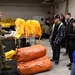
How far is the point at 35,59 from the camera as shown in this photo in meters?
4.52

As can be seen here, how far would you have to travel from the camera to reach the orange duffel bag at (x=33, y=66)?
166 inches

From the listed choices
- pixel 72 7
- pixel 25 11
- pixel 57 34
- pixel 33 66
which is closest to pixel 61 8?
pixel 72 7

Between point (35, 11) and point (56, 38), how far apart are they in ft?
26.1

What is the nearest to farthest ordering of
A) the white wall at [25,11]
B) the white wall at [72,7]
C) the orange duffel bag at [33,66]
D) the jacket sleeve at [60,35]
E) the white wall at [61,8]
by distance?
the orange duffel bag at [33,66], the jacket sleeve at [60,35], the white wall at [72,7], the white wall at [61,8], the white wall at [25,11]

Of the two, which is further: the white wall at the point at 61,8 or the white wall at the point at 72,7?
the white wall at the point at 61,8

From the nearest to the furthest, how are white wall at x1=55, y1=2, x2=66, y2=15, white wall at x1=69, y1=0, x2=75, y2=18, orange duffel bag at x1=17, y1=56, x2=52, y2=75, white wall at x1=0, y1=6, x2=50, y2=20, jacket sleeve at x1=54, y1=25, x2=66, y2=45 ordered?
1. orange duffel bag at x1=17, y1=56, x2=52, y2=75
2. jacket sleeve at x1=54, y1=25, x2=66, y2=45
3. white wall at x1=69, y1=0, x2=75, y2=18
4. white wall at x1=55, y1=2, x2=66, y2=15
5. white wall at x1=0, y1=6, x2=50, y2=20

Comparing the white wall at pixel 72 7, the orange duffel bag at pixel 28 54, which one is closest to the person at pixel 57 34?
the orange duffel bag at pixel 28 54

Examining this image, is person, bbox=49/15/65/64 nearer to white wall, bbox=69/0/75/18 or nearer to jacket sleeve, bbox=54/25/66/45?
jacket sleeve, bbox=54/25/66/45

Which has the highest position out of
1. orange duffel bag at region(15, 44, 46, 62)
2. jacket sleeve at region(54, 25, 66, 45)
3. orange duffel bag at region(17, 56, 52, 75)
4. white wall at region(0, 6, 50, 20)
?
white wall at region(0, 6, 50, 20)

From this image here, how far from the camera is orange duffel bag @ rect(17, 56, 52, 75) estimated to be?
166 inches

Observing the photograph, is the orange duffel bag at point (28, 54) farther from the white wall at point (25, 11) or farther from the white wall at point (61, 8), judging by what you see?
the white wall at point (25, 11)

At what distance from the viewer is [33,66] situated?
14.1 feet

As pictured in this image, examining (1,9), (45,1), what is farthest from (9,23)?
(45,1)

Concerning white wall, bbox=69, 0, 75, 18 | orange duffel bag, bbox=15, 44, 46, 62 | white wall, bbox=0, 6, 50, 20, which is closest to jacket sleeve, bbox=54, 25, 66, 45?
orange duffel bag, bbox=15, 44, 46, 62
